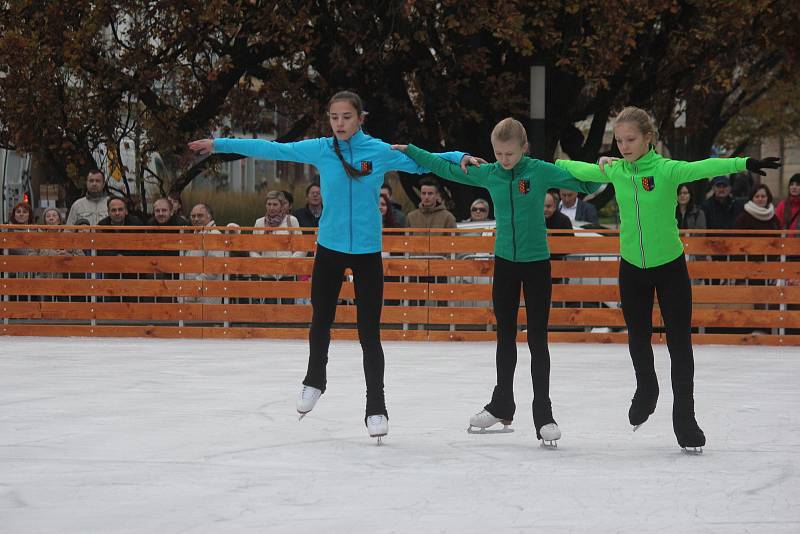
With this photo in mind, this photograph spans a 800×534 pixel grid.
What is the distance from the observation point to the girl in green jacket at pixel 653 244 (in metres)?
7.13

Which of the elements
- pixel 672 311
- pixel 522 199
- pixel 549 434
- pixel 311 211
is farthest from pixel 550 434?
pixel 311 211

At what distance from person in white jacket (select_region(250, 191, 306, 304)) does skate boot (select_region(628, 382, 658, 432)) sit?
24.9 ft

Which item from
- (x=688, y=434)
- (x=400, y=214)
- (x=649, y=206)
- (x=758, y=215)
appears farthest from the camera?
(x=400, y=214)

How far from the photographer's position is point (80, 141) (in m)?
18.0

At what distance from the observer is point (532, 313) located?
739cm

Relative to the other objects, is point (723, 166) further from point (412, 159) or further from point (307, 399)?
point (307, 399)

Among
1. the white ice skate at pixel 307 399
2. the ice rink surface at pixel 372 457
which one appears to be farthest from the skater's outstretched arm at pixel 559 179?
the white ice skate at pixel 307 399

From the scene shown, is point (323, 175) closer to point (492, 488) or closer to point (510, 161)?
point (510, 161)

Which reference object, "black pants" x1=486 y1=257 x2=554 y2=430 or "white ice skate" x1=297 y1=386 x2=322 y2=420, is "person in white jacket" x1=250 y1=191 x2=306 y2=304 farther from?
"black pants" x1=486 y1=257 x2=554 y2=430

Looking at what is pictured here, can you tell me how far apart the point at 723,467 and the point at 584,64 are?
11.1 metres

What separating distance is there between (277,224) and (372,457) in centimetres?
831

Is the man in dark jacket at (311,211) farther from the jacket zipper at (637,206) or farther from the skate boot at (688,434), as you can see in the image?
the skate boot at (688,434)

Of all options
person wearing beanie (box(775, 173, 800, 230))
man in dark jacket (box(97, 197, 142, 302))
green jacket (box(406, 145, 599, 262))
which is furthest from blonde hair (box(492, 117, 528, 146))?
man in dark jacket (box(97, 197, 142, 302))

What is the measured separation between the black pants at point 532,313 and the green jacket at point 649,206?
1.53ft
